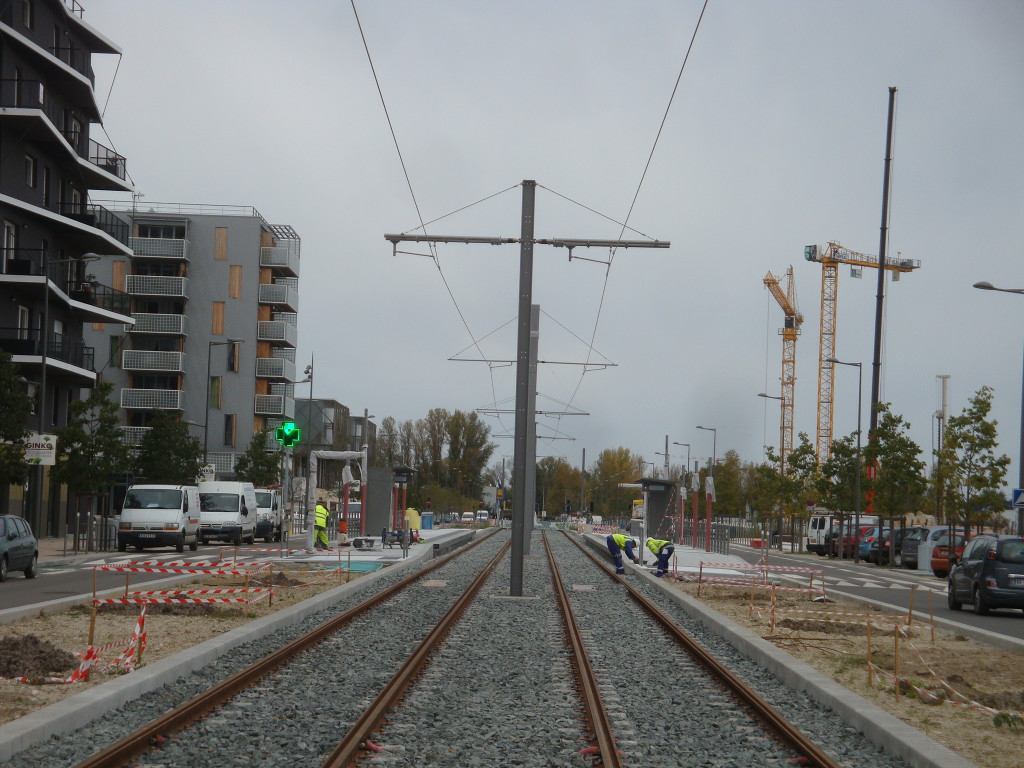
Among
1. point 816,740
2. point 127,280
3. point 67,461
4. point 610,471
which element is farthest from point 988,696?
point 610,471

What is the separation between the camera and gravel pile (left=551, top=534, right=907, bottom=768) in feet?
→ 30.8

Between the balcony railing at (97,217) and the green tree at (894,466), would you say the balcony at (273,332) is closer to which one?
the balcony railing at (97,217)

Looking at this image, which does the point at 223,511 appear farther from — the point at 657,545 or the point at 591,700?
the point at 591,700

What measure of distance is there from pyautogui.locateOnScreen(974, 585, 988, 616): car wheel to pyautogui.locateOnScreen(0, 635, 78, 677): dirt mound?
1719 cm

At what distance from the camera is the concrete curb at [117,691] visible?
8698 millimetres

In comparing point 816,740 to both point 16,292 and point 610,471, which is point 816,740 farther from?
point 610,471

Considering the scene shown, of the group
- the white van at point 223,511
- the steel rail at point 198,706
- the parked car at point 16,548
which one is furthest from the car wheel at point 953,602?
the white van at point 223,511

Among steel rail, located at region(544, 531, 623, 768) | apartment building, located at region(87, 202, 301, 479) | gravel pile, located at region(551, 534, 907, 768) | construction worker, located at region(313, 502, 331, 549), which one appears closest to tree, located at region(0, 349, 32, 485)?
construction worker, located at region(313, 502, 331, 549)

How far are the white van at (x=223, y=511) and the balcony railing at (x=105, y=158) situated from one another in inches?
701

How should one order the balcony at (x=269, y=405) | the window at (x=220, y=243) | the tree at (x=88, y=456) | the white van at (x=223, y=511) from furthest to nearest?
the balcony at (x=269, y=405) < the window at (x=220, y=243) < the white van at (x=223, y=511) < the tree at (x=88, y=456)

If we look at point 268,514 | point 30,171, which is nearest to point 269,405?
point 268,514

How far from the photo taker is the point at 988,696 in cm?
1224

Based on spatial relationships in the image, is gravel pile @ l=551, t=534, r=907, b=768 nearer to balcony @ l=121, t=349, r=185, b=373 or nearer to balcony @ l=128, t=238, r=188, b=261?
balcony @ l=121, t=349, r=185, b=373

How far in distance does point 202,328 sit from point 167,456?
2696 cm
